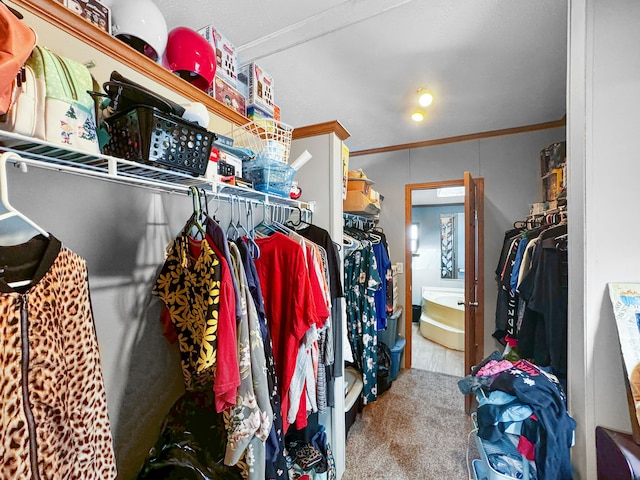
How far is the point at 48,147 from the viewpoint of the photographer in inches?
25.2

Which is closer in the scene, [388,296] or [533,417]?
[533,417]

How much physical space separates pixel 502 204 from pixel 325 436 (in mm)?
2770

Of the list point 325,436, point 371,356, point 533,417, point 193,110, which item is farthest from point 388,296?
point 193,110

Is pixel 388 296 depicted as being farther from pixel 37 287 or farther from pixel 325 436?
pixel 37 287

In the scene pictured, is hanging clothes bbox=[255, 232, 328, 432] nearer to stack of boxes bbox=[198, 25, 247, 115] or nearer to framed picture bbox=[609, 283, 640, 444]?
stack of boxes bbox=[198, 25, 247, 115]

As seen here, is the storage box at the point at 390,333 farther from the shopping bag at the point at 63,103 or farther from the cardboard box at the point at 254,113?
the shopping bag at the point at 63,103

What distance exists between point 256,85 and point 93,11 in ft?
2.41

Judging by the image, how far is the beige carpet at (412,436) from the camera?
1760 millimetres

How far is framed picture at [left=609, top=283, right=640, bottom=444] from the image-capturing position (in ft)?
3.04

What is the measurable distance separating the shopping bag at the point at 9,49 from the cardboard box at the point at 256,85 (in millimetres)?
1060

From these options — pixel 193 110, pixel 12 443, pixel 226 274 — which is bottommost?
pixel 12 443

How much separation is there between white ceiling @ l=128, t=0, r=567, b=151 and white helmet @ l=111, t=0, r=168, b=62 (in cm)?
40

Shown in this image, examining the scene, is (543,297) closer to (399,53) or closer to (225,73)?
(399,53)

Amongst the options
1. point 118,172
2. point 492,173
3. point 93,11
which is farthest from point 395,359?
point 93,11
